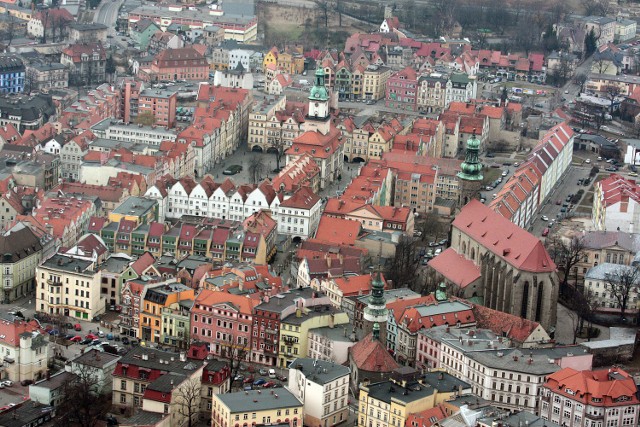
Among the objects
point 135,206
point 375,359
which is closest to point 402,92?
point 135,206

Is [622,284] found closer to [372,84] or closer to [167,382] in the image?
[167,382]

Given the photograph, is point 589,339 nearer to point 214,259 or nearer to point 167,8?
point 214,259

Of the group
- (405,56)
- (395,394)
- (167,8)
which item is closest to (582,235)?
(395,394)

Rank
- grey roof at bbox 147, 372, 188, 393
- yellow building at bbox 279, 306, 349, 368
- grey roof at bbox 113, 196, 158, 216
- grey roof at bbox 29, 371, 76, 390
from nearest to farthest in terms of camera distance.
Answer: grey roof at bbox 147, 372, 188, 393 < grey roof at bbox 29, 371, 76, 390 < yellow building at bbox 279, 306, 349, 368 < grey roof at bbox 113, 196, 158, 216

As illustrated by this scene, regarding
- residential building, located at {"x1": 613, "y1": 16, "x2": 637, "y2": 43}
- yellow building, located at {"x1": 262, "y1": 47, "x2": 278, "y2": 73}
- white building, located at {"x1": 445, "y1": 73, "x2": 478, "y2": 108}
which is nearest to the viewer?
white building, located at {"x1": 445, "y1": 73, "x2": 478, "y2": 108}

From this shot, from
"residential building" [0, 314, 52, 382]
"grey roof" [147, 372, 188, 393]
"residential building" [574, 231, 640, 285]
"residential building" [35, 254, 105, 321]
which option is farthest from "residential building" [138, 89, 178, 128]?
"grey roof" [147, 372, 188, 393]

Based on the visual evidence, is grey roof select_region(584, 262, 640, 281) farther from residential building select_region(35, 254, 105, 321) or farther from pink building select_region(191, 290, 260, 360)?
residential building select_region(35, 254, 105, 321)
